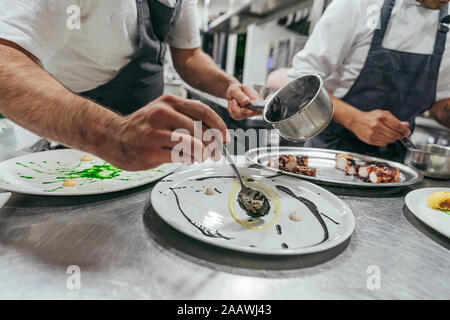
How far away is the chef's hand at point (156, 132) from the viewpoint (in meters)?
0.54

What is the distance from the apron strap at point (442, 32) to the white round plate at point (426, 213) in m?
0.99

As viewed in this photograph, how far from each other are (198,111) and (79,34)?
73cm

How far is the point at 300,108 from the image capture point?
947 mm

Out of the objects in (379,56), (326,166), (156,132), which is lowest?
(326,166)

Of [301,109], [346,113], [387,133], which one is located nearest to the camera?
[301,109]

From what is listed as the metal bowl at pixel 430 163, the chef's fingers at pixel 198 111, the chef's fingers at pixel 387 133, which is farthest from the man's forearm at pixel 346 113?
the chef's fingers at pixel 198 111

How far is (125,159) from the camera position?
0.58 m

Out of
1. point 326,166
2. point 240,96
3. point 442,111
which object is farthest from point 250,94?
point 442,111

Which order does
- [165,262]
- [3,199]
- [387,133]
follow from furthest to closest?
[387,133] → [3,199] → [165,262]

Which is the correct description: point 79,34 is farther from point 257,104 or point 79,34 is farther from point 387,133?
point 387,133

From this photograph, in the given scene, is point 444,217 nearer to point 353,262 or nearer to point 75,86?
point 353,262

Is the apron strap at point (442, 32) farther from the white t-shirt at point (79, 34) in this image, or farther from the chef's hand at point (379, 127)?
the white t-shirt at point (79, 34)

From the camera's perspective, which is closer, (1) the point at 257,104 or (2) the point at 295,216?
(2) the point at 295,216
